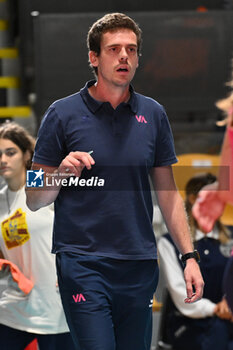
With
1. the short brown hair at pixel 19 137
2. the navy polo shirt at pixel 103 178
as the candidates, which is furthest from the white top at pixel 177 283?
the navy polo shirt at pixel 103 178

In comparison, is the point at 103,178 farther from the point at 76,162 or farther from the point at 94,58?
the point at 94,58

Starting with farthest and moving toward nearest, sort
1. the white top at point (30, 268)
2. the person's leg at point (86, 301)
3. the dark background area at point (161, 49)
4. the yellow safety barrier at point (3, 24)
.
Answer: the yellow safety barrier at point (3, 24), the dark background area at point (161, 49), the white top at point (30, 268), the person's leg at point (86, 301)

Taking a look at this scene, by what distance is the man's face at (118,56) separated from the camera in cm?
310

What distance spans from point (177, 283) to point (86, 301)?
4.71 ft

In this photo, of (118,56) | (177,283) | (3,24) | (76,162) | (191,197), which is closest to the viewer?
(76,162)

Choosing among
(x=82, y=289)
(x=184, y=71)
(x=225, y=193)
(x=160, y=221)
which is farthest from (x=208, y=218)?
(x=184, y=71)

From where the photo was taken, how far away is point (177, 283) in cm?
435

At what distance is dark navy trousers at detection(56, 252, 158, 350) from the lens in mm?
2961

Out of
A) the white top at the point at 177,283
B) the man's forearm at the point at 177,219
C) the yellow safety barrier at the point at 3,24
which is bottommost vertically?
the white top at the point at 177,283

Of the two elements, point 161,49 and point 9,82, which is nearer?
point 161,49

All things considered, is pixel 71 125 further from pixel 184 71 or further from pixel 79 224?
pixel 184 71

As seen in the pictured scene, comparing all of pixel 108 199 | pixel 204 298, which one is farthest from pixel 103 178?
pixel 204 298

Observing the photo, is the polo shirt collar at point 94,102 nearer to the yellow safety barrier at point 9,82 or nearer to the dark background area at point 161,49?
the dark background area at point 161,49

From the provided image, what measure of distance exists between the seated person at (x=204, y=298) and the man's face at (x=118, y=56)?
134 centimetres
